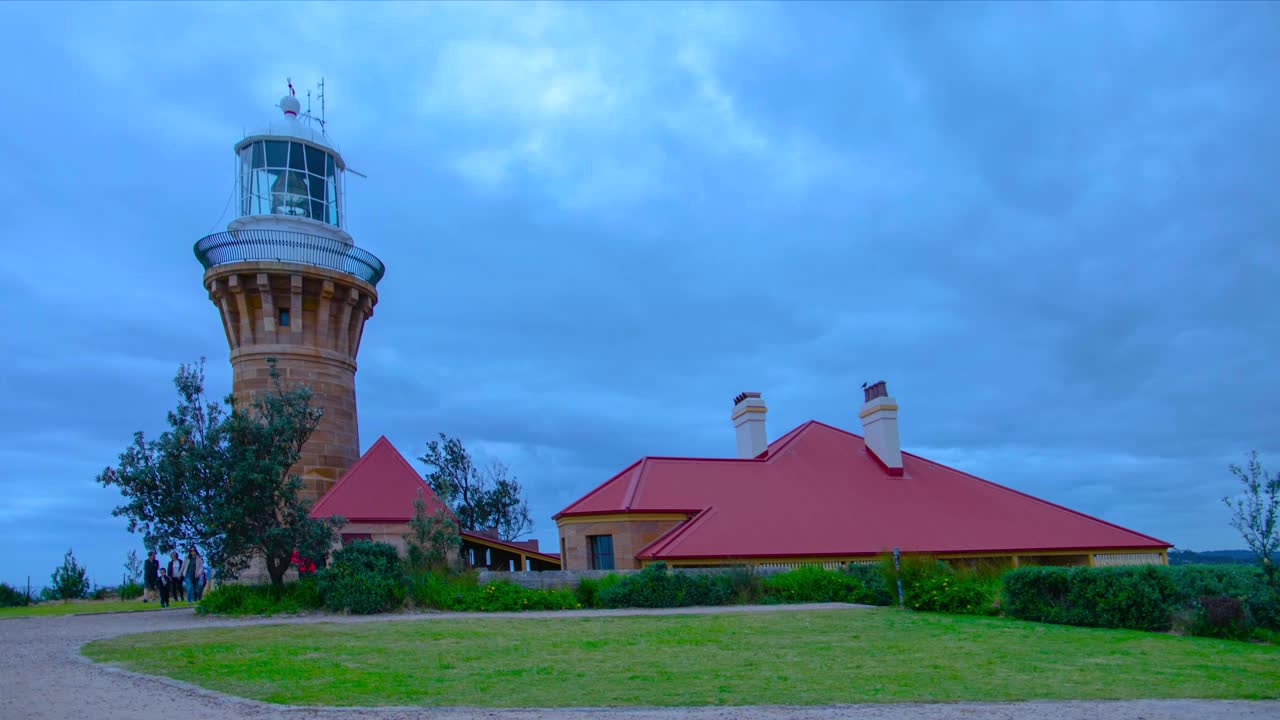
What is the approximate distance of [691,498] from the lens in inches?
1077

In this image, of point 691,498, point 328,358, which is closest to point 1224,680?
point 691,498

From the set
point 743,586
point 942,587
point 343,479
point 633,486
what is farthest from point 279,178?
point 942,587

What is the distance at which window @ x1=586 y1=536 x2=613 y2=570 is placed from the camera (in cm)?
2672

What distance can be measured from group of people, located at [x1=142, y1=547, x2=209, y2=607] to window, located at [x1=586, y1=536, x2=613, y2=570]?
35.6ft

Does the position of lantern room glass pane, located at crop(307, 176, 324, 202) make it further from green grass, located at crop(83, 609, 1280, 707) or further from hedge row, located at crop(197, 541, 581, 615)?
green grass, located at crop(83, 609, 1280, 707)

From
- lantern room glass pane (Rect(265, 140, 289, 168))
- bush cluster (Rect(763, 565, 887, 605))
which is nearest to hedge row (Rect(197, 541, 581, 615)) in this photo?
bush cluster (Rect(763, 565, 887, 605))

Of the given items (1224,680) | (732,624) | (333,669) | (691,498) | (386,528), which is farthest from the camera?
(691,498)

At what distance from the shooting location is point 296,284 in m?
26.8

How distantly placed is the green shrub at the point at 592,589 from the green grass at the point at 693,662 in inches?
184

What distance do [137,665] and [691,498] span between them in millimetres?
18192

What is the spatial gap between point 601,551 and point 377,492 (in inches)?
264

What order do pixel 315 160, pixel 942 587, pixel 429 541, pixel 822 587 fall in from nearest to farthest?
pixel 942 587 < pixel 429 541 < pixel 822 587 < pixel 315 160

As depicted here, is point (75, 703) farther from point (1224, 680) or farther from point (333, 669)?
point (1224, 680)

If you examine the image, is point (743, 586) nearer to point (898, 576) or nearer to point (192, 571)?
point (898, 576)
